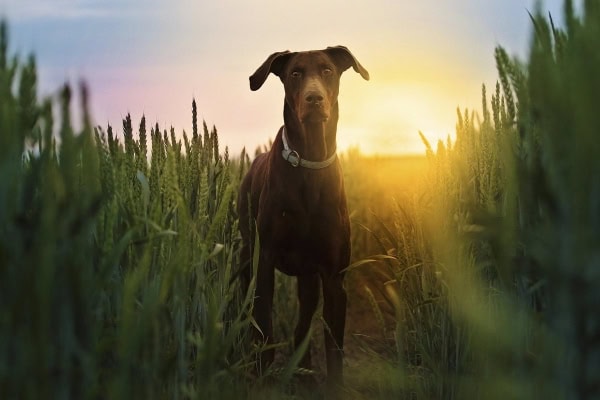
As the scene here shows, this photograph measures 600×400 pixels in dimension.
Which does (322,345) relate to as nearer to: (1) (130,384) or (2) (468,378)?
(2) (468,378)

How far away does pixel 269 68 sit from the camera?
455 centimetres

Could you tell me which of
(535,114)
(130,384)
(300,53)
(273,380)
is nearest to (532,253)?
(535,114)

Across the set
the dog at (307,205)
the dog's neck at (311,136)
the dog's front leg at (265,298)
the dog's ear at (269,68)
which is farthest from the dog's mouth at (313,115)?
the dog's front leg at (265,298)

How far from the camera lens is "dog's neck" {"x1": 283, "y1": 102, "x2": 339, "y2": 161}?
4418 mm

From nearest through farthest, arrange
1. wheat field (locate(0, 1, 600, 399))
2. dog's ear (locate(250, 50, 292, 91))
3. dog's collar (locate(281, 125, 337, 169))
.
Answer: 1. wheat field (locate(0, 1, 600, 399))
2. dog's collar (locate(281, 125, 337, 169))
3. dog's ear (locate(250, 50, 292, 91))

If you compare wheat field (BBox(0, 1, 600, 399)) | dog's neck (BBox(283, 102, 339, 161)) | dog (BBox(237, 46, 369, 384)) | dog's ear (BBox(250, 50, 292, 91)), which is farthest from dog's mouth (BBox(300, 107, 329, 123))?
wheat field (BBox(0, 1, 600, 399))

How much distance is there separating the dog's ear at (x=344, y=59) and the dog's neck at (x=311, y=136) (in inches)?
14.3

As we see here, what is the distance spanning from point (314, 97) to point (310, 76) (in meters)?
0.29

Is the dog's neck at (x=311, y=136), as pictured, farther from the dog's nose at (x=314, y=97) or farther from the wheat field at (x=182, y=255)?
the wheat field at (x=182, y=255)

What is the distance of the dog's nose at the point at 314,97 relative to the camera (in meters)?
4.18

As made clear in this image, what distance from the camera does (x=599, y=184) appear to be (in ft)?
5.71

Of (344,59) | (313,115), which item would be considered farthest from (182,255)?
(344,59)

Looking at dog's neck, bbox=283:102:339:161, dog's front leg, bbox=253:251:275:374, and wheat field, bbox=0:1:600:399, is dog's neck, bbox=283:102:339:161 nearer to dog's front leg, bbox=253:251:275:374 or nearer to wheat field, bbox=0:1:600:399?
dog's front leg, bbox=253:251:275:374

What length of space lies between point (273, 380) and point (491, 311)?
153cm
